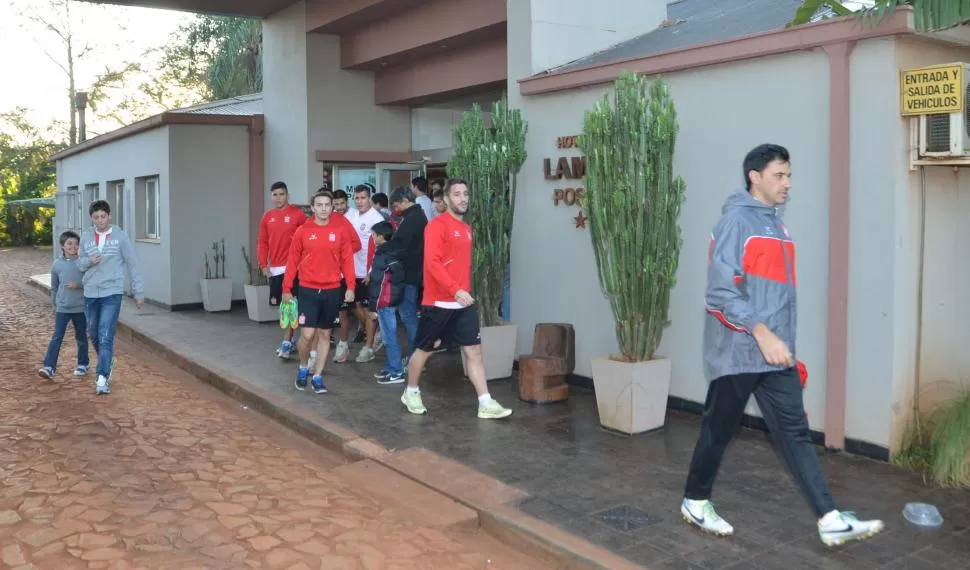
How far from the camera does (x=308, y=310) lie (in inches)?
316

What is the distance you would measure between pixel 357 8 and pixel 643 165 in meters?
6.80

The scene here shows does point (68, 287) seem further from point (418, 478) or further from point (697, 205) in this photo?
point (697, 205)

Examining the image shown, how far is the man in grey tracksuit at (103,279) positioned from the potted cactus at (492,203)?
10.3 feet

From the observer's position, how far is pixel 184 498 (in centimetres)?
550

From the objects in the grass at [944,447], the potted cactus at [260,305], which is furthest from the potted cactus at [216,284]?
the grass at [944,447]

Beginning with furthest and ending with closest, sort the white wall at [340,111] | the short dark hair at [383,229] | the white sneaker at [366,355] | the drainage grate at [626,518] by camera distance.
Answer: the white wall at [340,111] → the white sneaker at [366,355] → the short dark hair at [383,229] → the drainage grate at [626,518]

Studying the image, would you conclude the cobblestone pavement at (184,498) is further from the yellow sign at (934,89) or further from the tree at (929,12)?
the tree at (929,12)

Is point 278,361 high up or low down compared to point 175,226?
down

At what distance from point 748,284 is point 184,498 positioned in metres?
3.52

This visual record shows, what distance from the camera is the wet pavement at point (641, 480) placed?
4.39 m

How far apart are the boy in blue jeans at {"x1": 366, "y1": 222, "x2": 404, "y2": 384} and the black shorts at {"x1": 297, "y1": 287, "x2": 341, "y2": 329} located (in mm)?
427

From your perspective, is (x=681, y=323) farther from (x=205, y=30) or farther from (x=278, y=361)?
(x=205, y=30)

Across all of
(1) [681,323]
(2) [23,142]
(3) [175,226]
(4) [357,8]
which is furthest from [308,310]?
(2) [23,142]

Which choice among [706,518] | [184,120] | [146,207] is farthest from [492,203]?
[146,207]
